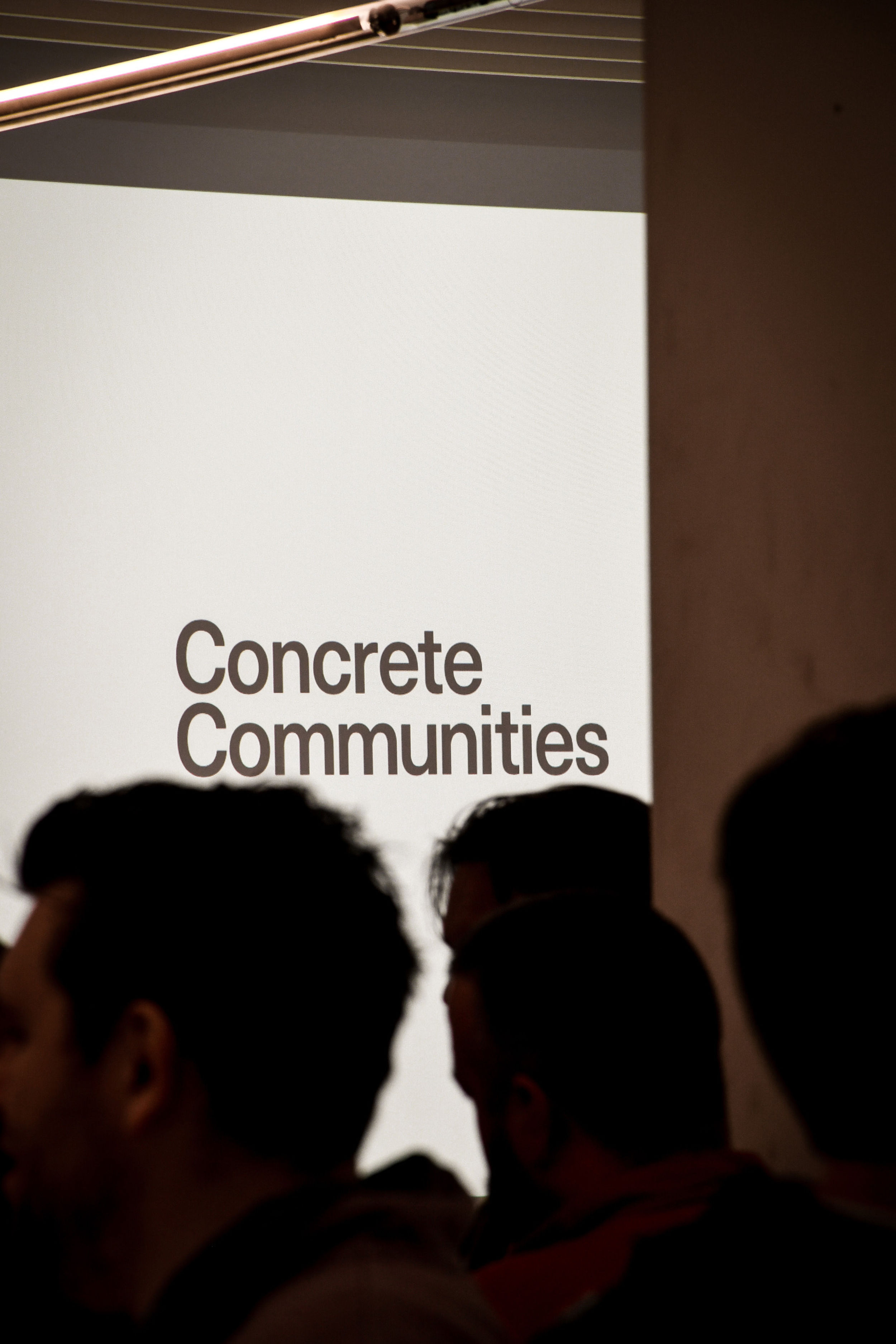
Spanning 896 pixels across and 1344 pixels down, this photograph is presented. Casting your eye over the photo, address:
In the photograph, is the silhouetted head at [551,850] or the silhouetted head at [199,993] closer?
the silhouetted head at [199,993]

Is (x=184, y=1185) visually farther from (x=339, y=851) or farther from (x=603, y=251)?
(x=603, y=251)

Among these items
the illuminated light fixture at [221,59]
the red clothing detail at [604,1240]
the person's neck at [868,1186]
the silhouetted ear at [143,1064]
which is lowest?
the red clothing detail at [604,1240]

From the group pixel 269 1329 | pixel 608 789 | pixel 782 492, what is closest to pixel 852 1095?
pixel 269 1329

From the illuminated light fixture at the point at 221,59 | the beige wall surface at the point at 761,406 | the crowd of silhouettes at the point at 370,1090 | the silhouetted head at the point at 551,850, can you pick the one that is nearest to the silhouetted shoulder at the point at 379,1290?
the crowd of silhouettes at the point at 370,1090

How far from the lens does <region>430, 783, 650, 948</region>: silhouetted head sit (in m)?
1.96

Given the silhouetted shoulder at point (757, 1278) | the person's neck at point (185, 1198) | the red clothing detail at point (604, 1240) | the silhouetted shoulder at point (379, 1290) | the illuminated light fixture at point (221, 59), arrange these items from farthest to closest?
the illuminated light fixture at point (221, 59)
the red clothing detail at point (604, 1240)
the person's neck at point (185, 1198)
the silhouetted shoulder at point (379, 1290)
the silhouetted shoulder at point (757, 1278)

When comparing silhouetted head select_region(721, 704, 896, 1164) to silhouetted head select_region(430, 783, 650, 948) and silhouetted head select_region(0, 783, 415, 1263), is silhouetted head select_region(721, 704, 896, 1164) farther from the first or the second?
silhouetted head select_region(430, 783, 650, 948)

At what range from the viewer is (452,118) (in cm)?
393

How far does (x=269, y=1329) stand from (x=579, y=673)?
117 inches

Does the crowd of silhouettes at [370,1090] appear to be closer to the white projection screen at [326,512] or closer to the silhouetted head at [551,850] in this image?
the silhouetted head at [551,850]

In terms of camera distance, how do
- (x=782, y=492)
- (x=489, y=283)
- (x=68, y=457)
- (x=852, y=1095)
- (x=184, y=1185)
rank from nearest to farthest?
(x=852, y=1095)
(x=184, y=1185)
(x=782, y=492)
(x=68, y=457)
(x=489, y=283)

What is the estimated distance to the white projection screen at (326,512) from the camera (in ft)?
11.4

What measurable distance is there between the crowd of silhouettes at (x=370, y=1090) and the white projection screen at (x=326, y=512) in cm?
→ 208

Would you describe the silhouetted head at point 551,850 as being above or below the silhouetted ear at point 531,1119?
above
